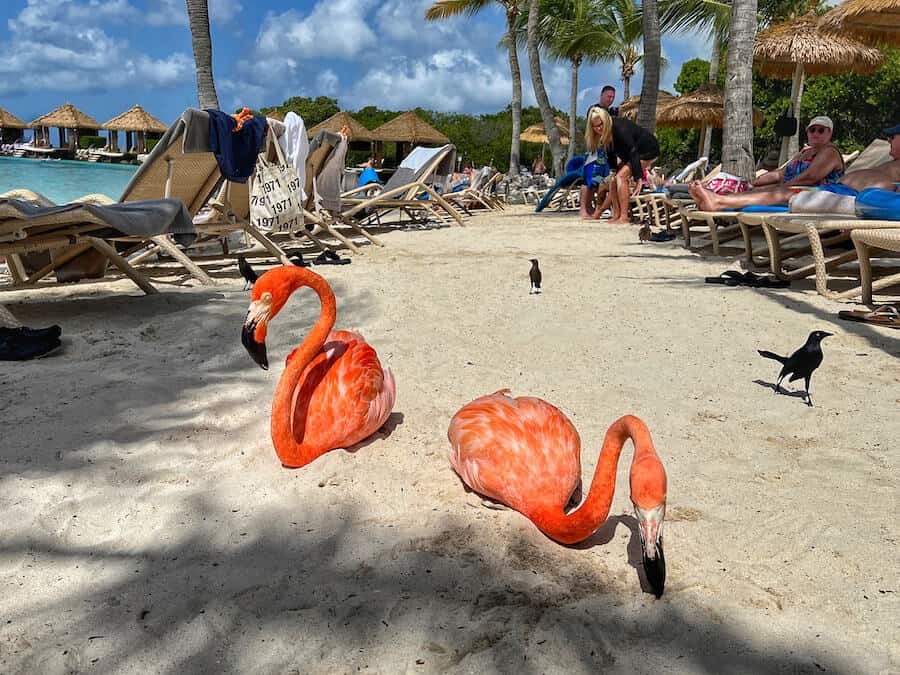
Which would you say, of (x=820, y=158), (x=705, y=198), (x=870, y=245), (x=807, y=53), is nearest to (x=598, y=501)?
(x=870, y=245)

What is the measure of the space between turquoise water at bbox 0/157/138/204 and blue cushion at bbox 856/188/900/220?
22092 mm

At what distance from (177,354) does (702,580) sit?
278cm

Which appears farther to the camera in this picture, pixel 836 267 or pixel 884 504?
pixel 836 267

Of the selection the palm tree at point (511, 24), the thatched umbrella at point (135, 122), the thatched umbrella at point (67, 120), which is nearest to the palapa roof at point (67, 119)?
the thatched umbrella at point (67, 120)

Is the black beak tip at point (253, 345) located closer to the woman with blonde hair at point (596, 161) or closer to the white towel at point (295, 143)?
the white towel at point (295, 143)

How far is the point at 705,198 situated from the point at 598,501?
17.5 ft

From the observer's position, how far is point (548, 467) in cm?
194

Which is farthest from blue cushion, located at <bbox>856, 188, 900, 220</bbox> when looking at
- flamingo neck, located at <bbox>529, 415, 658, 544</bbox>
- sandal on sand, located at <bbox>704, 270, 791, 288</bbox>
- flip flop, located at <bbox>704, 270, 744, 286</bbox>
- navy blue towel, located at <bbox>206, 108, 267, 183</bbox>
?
navy blue towel, located at <bbox>206, 108, 267, 183</bbox>

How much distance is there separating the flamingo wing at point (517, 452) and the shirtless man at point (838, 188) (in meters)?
4.75

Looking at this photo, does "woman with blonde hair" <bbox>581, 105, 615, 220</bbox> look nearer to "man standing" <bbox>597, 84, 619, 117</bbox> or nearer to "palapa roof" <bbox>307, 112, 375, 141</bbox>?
"man standing" <bbox>597, 84, 619, 117</bbox>

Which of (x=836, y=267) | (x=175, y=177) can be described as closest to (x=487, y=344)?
(x=836, y=267)

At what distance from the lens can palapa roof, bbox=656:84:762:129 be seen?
16719 mm

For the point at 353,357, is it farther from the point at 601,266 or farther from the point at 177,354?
the point at 601,266

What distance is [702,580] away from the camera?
5.64ft
